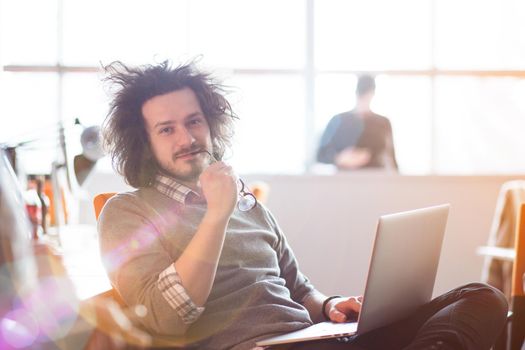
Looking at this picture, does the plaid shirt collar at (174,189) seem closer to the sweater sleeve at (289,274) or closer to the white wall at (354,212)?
the sweater sleeve at (289,274)

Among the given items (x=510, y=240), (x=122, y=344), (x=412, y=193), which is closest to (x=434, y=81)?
(x=412, y=193)

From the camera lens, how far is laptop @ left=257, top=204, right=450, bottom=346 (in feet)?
5.54

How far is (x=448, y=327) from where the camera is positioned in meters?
1.80

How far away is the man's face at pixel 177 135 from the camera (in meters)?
2.00

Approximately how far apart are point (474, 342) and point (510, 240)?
219 centimetres

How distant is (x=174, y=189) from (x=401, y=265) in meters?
0.60

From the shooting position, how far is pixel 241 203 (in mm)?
2080

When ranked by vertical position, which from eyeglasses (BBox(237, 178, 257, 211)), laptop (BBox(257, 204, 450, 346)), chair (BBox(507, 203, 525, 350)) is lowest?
chair (BBox(507, 203, 525, 350))

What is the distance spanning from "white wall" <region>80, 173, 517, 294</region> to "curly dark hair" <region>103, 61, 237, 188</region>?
9.09ft

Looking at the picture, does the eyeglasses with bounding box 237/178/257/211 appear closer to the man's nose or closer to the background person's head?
the man's nose

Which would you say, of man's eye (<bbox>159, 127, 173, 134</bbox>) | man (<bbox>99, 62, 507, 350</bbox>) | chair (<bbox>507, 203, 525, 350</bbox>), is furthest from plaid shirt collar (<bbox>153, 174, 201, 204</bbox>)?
chair (<bbox>507, 203, 525, 350</bbox>)

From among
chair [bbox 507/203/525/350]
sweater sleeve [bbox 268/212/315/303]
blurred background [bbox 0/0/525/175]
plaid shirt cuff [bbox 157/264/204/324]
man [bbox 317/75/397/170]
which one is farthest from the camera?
blurred background [bbox 0/0/525/175]

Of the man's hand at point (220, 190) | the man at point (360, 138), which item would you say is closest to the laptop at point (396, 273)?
the man's hand at point (220, 190)

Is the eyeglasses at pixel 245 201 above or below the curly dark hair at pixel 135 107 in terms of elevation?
below
